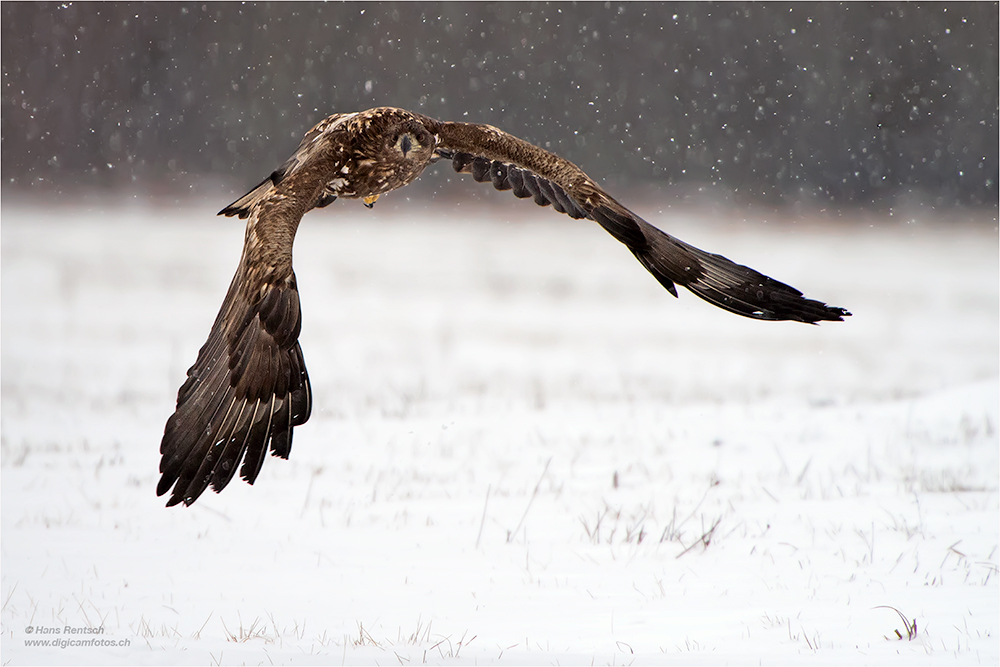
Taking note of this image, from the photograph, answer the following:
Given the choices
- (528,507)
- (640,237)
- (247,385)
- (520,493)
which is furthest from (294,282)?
(520,493)

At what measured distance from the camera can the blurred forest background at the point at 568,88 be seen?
67.2 ft

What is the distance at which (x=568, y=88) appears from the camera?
20.9 m

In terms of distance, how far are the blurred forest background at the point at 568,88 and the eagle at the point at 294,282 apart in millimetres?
15692

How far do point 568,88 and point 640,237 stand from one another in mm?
17427

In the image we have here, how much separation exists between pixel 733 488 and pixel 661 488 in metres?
0.49

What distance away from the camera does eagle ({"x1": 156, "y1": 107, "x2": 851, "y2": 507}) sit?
3.60 metres

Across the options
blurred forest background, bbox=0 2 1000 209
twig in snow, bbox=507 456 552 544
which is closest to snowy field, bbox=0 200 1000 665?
twig in snow, bbox=507 456 552 544

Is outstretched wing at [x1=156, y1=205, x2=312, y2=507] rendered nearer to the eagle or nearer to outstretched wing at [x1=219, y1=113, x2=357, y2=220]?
the eagle

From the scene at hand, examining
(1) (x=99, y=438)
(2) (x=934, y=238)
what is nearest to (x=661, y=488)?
(1) (x=99, y=438)

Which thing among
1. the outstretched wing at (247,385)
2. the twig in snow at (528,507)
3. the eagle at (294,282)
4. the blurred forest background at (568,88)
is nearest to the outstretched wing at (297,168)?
the eagle at (294,282)

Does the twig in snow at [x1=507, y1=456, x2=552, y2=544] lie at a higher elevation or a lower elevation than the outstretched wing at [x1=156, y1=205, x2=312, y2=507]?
lower

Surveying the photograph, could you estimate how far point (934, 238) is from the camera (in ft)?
65.2

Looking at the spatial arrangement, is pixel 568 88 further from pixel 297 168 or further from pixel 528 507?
pixel 297 168

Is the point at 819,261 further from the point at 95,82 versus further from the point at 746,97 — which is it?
the point at 95,82
